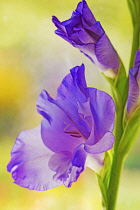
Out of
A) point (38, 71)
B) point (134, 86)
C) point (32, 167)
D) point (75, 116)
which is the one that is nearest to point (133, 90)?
point (134, 86)

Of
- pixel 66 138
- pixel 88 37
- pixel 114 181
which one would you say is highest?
pixel 88 37

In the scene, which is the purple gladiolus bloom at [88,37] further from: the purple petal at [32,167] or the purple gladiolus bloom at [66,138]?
the purple petal at [32,167]

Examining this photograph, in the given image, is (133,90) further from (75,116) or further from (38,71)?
(38,71)

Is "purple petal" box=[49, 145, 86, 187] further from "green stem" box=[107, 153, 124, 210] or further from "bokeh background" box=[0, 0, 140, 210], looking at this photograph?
"bokeh background" box=[0, 0, 140, 210]

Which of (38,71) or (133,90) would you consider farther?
(38,71)

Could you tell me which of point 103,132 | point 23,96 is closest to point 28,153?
point 103,132

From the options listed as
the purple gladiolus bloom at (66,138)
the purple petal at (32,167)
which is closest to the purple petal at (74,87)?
the purple gladiolus bloom at (66,138)
